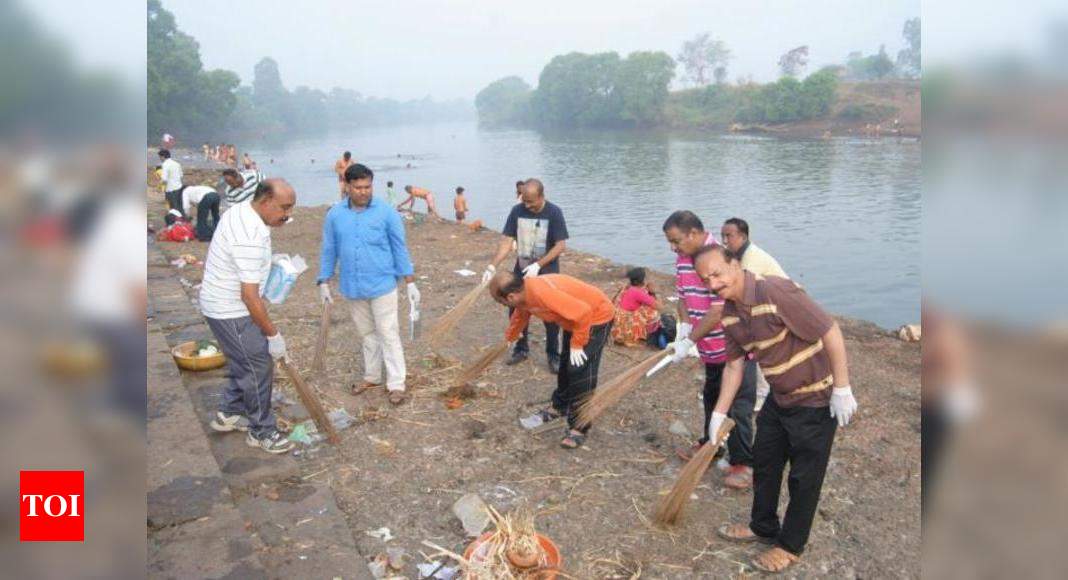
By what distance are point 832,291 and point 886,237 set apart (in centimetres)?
601

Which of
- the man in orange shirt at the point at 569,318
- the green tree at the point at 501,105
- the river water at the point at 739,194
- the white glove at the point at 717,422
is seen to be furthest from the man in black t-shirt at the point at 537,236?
the green tree at the point at 501,105

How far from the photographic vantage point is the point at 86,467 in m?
1.18

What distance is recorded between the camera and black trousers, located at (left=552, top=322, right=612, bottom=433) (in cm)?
448

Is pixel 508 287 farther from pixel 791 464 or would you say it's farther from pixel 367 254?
pixel 791 464

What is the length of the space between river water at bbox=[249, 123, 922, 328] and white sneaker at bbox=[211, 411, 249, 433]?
429 cm

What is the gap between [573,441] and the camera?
4.64m

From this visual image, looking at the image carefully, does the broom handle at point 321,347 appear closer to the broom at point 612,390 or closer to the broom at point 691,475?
the broom at point 612,390

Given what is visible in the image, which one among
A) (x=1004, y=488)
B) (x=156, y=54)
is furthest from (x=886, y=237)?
(x=156, y=54)

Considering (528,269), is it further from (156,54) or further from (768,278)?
(156,54)

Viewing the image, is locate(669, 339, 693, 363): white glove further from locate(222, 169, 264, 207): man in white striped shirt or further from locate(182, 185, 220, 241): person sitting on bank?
locate(182, 185, 220, 241): person sitting on bank

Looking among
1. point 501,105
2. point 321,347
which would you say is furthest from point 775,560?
point 501,105

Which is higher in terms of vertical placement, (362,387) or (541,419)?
(362,387)

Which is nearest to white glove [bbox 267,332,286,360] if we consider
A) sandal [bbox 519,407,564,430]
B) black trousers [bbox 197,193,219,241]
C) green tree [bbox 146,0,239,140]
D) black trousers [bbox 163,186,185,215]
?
sandal [bbox 519,407,564,430]

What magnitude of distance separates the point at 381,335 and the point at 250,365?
113 centimetres
